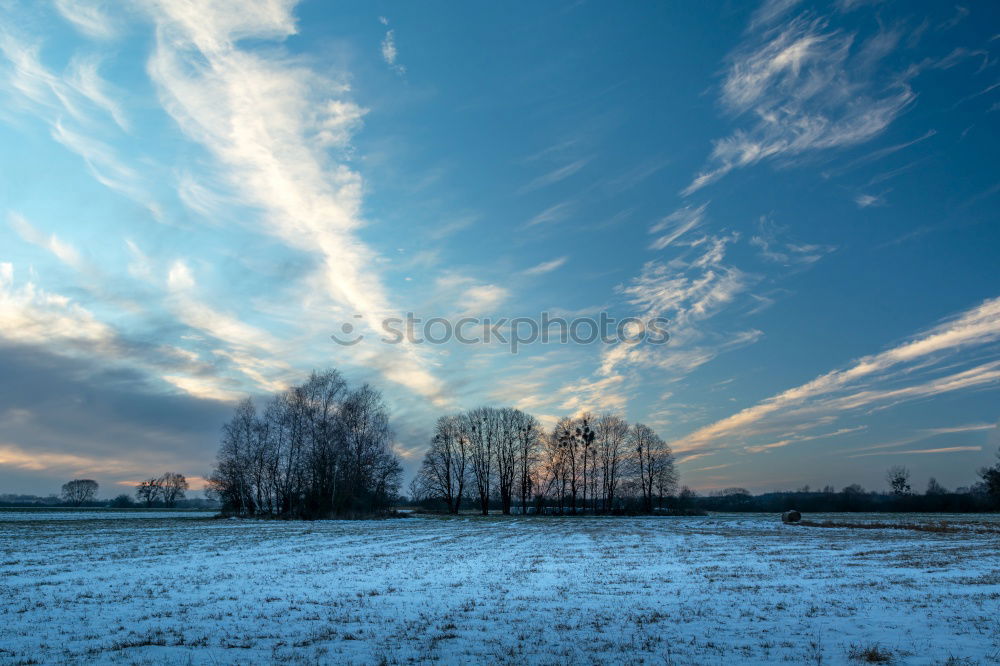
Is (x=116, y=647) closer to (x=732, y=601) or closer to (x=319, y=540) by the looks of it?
(x=732, y=601)

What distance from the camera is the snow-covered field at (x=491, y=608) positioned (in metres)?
8.58

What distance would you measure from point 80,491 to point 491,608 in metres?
218

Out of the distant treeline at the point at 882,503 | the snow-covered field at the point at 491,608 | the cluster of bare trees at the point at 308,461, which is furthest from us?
the distant treeline at the point at 882,503

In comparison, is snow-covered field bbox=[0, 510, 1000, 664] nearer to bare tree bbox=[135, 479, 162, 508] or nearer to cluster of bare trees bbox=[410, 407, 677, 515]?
cluster of bare trees bbox=[410, 407, 677, 515]

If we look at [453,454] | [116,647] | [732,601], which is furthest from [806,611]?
[453,454]

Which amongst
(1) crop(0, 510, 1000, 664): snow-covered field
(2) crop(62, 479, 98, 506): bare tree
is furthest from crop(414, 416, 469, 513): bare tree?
(2) crop(62, 479, 98, 506): bare tree

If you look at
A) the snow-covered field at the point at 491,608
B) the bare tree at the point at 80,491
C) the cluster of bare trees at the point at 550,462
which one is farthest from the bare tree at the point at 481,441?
the bare tree at the point at 80,491

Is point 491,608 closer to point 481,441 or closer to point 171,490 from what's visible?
point 481,441

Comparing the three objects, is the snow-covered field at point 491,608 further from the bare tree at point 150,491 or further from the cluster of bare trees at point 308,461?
the bare tree at point 150,491

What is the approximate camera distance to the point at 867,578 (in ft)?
52.4

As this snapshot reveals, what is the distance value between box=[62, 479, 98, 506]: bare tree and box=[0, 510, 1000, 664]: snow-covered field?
650 feet

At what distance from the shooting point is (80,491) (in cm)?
17825

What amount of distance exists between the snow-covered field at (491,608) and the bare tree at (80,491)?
19811 centimetres

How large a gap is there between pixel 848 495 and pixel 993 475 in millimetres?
27904
